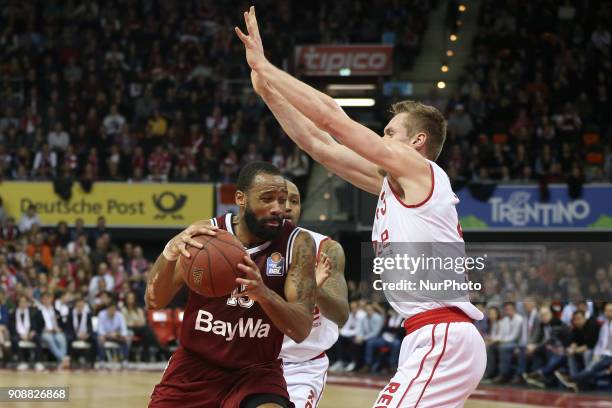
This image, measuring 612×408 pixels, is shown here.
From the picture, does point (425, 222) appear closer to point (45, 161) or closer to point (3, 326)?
point (3, 326)

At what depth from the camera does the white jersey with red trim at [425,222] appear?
15.0ft

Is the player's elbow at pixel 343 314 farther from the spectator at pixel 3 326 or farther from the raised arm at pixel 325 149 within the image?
the spectator at pixel 3 326

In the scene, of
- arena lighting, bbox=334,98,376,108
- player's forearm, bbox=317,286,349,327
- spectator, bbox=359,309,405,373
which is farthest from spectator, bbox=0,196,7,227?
player's forearm, bbox=317,286,349,327

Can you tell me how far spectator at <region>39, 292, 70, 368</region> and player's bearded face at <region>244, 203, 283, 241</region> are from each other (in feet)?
38.1

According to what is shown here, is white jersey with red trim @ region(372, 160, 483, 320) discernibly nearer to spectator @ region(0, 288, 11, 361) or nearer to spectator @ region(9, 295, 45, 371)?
spectator @ region(9, 295, 45, 371)

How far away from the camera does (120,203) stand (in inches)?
768

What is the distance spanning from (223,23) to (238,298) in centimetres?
1996

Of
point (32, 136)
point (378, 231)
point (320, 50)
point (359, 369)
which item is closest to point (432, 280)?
point (378, 231)

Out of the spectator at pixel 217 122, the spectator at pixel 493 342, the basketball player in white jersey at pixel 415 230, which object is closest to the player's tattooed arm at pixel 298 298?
the basketball player in white jersey at pixel 415 230

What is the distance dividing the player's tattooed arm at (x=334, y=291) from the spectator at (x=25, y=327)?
10894 mm

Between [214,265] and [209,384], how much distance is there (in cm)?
69

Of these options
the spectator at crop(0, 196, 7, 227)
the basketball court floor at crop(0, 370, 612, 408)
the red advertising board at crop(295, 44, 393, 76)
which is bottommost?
the basketball court floor at crop(0, 370, 612, 408)

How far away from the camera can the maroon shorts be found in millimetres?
4859

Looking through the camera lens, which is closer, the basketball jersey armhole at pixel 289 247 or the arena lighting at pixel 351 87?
the basketball jersey armhole at pixel 289 247
